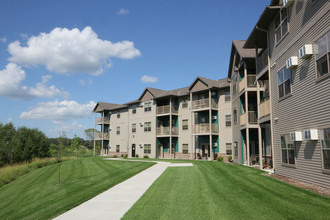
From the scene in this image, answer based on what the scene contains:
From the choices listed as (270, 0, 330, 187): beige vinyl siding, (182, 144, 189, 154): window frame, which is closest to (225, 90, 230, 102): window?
(182, 144, 189, 154): window frame

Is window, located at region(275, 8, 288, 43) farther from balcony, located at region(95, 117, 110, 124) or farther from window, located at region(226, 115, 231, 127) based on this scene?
balcony, located at region(95, 117, 110, 124)

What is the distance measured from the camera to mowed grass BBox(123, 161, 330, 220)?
639 cm

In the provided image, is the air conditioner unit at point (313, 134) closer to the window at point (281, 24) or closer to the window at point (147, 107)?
the window at point (281, 24)

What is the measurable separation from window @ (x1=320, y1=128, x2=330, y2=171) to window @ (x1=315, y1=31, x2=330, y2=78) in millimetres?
2054

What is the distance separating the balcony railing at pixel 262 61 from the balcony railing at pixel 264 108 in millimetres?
2285

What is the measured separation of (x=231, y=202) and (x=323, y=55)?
6.11 meters

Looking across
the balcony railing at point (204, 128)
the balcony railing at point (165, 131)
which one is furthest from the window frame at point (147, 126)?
the balcony railing at point (204, 128)

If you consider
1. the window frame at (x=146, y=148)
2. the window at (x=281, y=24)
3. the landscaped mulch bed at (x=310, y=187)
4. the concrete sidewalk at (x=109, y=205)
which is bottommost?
the concrete sidewalk at (x=109, y=205)

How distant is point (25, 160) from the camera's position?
107 ft

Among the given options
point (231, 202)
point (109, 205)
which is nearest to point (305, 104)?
point (231, 202)

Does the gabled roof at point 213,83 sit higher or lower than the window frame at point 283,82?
higher

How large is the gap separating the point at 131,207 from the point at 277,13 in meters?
12.2

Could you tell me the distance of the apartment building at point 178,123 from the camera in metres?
28.0

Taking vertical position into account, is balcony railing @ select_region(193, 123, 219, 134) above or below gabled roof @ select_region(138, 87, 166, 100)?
below
